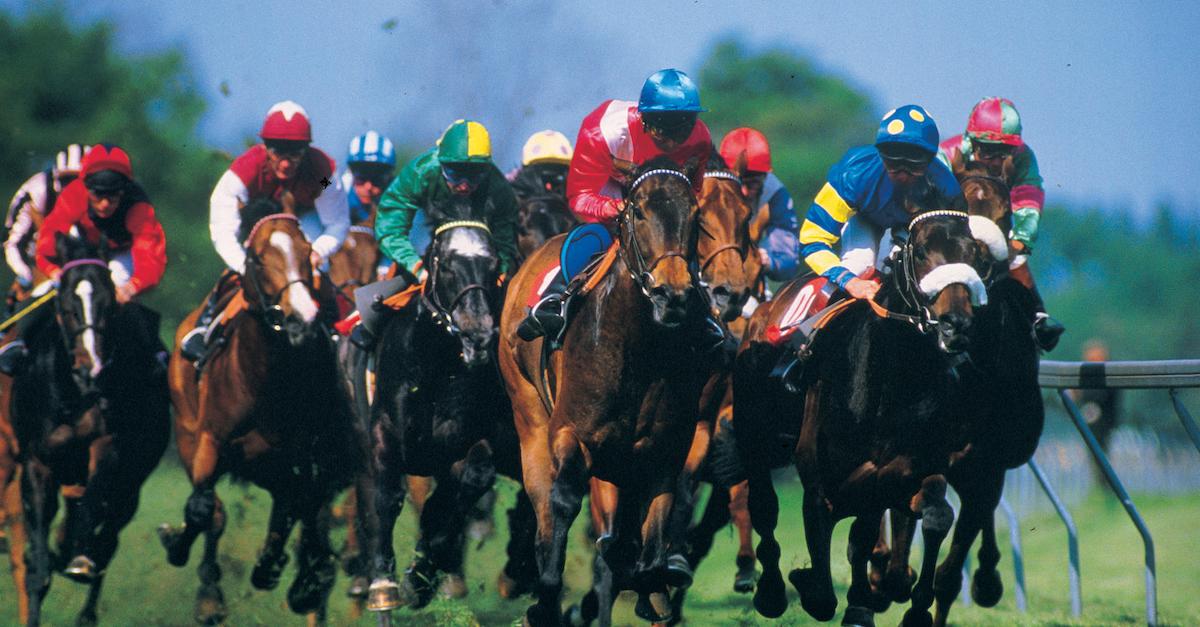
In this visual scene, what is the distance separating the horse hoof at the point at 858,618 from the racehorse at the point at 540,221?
3.60 metres

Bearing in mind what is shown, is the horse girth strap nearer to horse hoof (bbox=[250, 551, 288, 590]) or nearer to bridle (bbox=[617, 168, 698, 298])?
bridle (bbox=[617, 168, 698, 298])

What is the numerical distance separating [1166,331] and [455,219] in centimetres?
4610

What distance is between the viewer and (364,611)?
9672mm

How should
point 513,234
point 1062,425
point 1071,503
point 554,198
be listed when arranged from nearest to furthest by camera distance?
1. point 513,234
2. point 554,198
3. point 1071,503
4. point 1062,425

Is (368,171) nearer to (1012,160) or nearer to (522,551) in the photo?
(522,551)

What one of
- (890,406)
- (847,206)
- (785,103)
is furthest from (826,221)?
(785,103)

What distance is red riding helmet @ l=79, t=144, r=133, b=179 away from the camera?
9094 mm

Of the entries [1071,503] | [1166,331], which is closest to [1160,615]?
[1071,503]

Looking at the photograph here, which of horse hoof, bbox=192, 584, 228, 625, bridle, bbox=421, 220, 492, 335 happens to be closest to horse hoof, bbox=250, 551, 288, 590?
horse hoof, bbox=192, 584, 228, 625

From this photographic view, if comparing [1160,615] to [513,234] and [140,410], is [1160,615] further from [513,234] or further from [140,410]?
[140,410]

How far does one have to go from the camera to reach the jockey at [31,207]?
1061cm

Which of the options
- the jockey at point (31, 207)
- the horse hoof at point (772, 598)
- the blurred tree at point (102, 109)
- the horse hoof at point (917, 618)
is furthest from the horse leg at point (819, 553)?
the blurred tree at point (102, 109)

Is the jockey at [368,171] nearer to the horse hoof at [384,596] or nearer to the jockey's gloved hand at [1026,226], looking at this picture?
the horse hoof at [384,596]

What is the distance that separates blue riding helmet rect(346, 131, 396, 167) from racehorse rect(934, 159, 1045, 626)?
5.09 meters
